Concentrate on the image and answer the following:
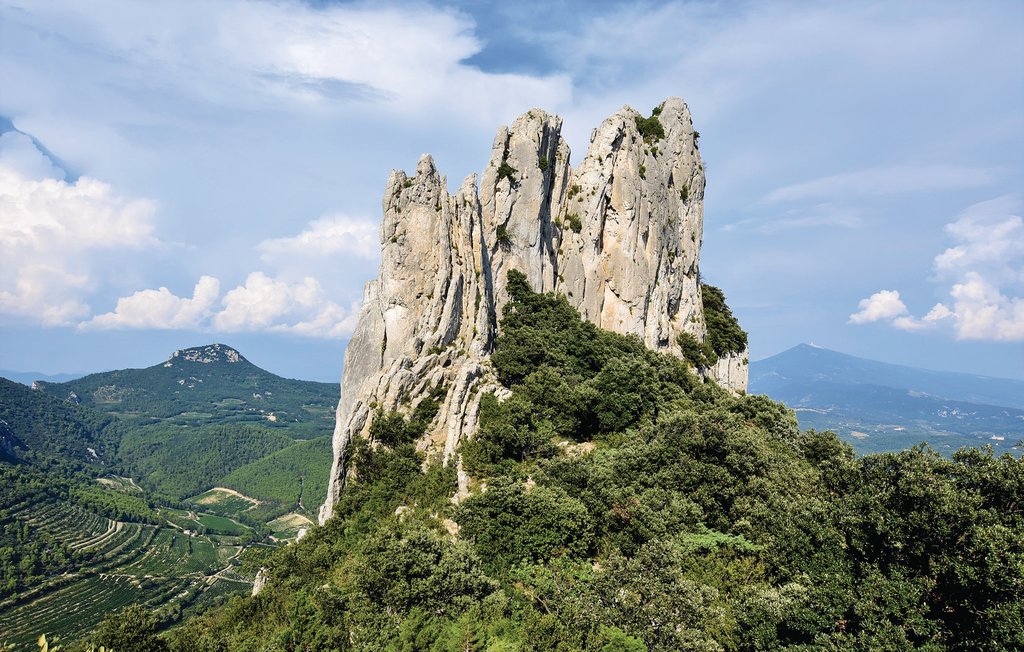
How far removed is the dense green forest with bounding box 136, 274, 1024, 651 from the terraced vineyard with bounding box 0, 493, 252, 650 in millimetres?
99290

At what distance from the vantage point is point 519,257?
49.4 m

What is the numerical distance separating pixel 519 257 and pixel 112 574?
473 feet

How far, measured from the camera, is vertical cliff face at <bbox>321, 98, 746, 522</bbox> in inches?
1399

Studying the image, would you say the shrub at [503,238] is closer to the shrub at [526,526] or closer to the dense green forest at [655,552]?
the dense green forest at [655,552]

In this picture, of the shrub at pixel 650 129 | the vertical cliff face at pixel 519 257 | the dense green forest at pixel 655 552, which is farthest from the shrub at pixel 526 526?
the shrub at pixel 650 129

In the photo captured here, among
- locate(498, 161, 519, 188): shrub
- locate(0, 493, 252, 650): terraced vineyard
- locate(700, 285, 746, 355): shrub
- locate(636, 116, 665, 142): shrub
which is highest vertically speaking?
locate(636, 116, 665, 142): shrub

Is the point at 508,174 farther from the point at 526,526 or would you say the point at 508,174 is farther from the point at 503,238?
the point at 526,526

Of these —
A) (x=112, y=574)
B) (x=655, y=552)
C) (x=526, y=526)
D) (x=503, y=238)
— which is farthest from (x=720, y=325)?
(x=112, y=574)

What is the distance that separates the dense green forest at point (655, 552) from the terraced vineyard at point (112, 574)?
9929 cm

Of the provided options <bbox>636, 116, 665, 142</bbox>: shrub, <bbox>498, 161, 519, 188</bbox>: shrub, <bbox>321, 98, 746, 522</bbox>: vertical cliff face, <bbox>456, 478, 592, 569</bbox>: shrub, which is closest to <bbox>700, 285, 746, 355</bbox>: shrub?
<bbox>321, 98, 746, 522</bbox>: vertical cliff face

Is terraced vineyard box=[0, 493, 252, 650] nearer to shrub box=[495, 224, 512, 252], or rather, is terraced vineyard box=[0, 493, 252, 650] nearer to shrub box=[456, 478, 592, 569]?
shrub box=[495, 224, 512, 252]

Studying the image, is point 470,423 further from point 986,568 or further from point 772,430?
point 986,568

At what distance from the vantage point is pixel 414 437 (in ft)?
108

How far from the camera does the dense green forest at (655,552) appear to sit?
1384cm
